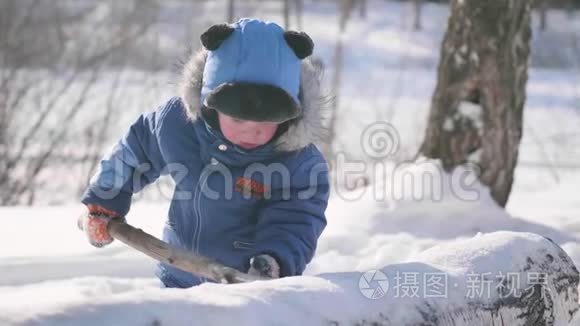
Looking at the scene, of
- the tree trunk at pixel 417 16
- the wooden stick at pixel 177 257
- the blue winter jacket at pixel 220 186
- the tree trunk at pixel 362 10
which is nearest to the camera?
the wooden stick at pixel 177 257

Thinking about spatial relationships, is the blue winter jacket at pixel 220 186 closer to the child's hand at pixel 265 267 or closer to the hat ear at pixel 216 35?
the child's hand at pixel 265 267

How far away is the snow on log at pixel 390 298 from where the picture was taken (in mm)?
1649

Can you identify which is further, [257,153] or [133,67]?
[133,67]

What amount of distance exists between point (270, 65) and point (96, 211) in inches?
34.6

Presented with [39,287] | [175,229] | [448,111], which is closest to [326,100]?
[175,229]

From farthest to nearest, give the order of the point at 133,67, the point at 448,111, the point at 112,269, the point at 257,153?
the point at 133,67
the point at 448,111
the point at 112,269
the point at 257,153

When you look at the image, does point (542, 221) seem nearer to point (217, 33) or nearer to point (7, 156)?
point (217, 33)

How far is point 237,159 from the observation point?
2.90 meters

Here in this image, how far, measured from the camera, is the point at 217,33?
2.76 m

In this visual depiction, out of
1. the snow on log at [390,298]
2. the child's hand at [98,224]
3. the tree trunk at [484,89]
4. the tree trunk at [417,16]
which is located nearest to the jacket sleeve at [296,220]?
the snow on log at [390,298]

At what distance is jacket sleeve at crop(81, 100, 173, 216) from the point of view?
3.15 meters

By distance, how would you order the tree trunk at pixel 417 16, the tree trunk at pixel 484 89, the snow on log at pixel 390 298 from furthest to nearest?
the tree trunk at pixel 417 16 < the tree trunk at pixel 484 89 < the snow on log at pixel 390 298

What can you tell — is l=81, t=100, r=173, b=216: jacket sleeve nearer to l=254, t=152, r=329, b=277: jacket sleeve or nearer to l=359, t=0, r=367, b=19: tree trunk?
l=254, t=152, r=329, b=277: jacket sleeve

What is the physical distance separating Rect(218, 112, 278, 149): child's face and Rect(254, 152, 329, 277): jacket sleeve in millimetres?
174
